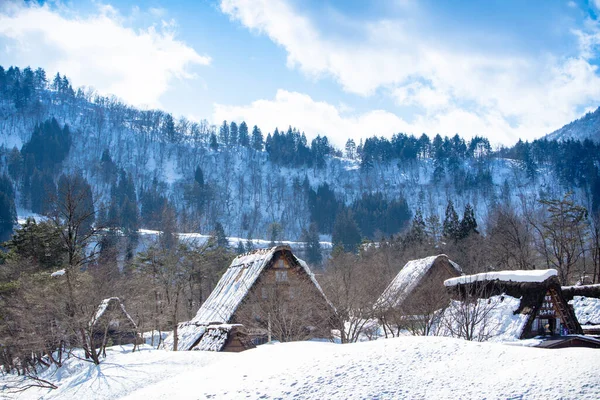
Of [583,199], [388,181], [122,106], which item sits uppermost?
[122,106]

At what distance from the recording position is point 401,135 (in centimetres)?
14888

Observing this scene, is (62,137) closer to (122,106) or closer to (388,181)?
(122,106)

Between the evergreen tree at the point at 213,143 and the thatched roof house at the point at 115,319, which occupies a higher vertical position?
the evergreen tree at the point at 213,143

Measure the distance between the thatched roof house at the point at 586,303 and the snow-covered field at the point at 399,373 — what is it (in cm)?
1909

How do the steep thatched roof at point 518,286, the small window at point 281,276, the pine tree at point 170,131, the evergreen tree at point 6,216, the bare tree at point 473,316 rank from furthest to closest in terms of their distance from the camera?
1. the pine tree at point 170,131
2. the evergreen tree at point 6,216
3. the small window at point 281,276
4. the steep thatched roof at point 518,286
5. the bare tree at point 473,316

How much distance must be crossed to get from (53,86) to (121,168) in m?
54.9

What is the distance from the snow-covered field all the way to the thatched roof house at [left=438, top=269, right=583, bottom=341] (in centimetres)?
1164

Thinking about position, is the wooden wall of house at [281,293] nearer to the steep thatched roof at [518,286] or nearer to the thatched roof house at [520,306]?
the thatched roof house at [520,306]

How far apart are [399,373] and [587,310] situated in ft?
71.6

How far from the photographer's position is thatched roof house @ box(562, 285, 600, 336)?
82.2 feet

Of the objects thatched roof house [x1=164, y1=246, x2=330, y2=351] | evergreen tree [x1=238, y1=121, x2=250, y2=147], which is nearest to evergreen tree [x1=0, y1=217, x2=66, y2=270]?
thatched roof house [x1=164, y1=246, x2=330, y2=351]

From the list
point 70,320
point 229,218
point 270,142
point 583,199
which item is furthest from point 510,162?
point 70,320

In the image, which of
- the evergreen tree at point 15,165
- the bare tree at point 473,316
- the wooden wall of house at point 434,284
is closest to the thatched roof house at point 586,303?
the bare tree at point 473,316

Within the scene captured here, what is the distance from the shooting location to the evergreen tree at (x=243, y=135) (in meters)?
152
